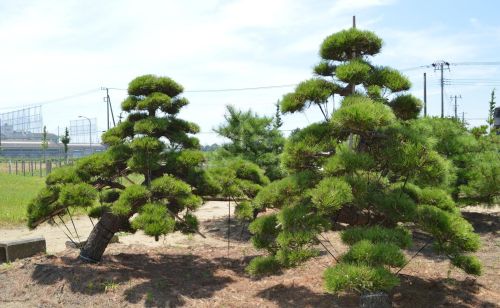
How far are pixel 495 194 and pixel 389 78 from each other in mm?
4676

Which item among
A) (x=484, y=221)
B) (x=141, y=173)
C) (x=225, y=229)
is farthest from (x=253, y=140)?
(x=484, y=221)

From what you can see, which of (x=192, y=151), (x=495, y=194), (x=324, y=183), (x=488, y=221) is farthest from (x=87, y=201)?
(x=488, y=221)

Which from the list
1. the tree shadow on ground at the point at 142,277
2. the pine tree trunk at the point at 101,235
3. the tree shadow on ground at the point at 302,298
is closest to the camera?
the tree shadow on ground at the point at 302,298

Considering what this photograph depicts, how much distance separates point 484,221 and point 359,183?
6661 mm

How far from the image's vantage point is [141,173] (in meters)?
5.34

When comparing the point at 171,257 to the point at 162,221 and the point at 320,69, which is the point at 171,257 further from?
the point at 320,69

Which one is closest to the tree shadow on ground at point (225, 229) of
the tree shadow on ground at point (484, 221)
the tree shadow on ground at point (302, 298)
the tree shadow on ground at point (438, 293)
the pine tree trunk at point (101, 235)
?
the pine tree trunk at point (101, 235)

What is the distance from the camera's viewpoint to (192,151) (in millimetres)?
5445

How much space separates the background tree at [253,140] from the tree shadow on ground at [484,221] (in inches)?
153

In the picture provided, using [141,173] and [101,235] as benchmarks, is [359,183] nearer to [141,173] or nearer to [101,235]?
[141,173]

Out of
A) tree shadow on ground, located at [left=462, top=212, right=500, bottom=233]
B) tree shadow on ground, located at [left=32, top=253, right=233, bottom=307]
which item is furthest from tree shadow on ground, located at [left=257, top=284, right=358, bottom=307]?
tree shadow on ground, located at [left=462, top=212, right=500, bottom=233]

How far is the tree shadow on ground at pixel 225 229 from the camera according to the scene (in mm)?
8469

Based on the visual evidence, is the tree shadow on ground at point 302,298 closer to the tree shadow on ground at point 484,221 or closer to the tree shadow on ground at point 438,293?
the tree shadow on ground at point 438,293

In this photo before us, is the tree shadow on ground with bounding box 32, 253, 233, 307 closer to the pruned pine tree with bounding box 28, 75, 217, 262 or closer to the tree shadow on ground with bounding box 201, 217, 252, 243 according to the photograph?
the pruned pine tree with bounding box 28, 75, 217, 262
